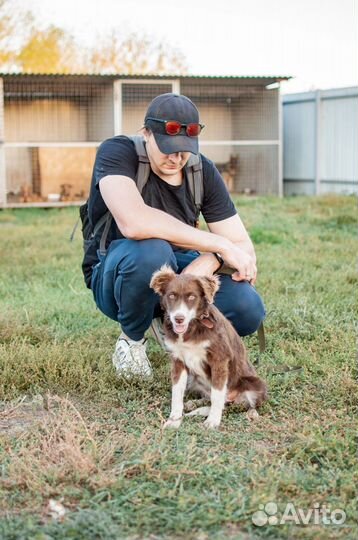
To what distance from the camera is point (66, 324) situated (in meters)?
5.50

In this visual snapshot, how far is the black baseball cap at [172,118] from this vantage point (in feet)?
12.8

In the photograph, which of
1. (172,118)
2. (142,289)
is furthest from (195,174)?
(142,289)

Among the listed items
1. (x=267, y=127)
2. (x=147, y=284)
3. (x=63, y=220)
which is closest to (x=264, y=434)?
(x=147, y=284)


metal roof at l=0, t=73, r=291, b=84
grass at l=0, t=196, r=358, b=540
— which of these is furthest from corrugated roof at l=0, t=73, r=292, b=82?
grass at l=0, t=196, r=358, b=540

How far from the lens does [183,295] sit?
3494 millimetres

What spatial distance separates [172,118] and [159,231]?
1.87ft

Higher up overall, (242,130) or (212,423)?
(242,130)

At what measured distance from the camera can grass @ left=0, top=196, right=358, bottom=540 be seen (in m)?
2.60

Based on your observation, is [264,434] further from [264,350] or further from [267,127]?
[267,127]

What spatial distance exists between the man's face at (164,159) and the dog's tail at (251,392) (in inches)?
45.0

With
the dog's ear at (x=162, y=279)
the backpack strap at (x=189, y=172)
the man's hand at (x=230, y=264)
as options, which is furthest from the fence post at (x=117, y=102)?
the dog's ear at (x=162, y=279)

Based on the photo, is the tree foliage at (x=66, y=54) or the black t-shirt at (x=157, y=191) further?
the tree foliage at (x=66, y=54)

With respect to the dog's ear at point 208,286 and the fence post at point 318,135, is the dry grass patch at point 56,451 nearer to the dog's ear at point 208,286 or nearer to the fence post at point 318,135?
the dog's ear at point 208,286

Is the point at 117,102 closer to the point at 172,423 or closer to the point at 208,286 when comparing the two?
the point at 208,286
